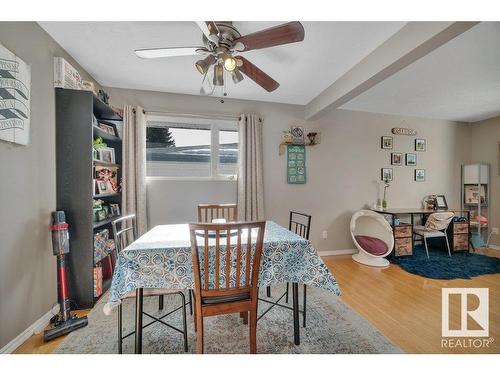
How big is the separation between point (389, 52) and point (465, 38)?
25.7 inches

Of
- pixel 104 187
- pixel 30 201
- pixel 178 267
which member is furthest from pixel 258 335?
pixel 104 187

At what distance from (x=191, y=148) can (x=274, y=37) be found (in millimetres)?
2103

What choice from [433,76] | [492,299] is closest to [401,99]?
[433,76]

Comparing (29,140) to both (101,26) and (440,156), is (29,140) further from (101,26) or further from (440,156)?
(440,156)

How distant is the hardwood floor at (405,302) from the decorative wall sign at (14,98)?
3.04 m

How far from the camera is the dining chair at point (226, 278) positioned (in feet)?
3.95

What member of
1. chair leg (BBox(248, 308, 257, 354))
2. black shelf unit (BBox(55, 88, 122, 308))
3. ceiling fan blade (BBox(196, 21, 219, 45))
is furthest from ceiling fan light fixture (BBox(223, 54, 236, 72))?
chair leg (BBox(248, 308, 257, 354))

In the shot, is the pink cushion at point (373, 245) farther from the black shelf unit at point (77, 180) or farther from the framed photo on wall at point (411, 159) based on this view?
the black shelf unit at point (77, 180)

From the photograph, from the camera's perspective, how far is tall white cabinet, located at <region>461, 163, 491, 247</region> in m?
3.82

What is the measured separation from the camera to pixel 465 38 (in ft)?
6.05

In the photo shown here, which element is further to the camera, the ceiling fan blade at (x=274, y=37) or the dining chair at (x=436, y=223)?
the dining chair at (x=436, y=223)

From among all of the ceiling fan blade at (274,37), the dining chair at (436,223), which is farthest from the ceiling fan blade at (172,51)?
the dining chair at (436,223)

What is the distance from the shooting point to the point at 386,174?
149 inches
